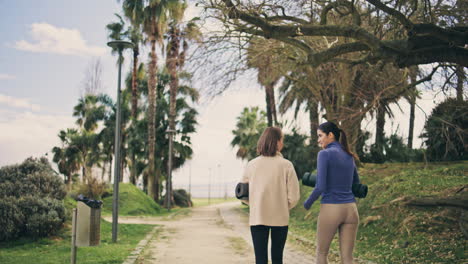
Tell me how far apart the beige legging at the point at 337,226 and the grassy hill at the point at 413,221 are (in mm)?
4176

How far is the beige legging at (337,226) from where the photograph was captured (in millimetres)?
4605

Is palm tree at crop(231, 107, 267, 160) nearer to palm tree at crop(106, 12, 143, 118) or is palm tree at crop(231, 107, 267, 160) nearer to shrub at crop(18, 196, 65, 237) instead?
palm tree at crop(106, 12, 143, 118)

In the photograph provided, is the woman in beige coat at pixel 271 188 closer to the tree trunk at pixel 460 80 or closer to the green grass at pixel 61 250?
the green grass at pixel 61 250

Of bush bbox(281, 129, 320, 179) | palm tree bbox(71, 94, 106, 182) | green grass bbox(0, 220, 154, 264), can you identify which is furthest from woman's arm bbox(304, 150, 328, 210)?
palm tree bbox(71, 94, 106, 182)

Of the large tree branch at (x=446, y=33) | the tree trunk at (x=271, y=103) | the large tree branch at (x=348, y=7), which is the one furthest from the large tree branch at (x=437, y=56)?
the tree trunk at (x=271, y=103)

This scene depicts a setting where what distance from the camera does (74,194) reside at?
24250 mm

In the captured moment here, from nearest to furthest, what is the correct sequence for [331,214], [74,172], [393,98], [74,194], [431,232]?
1. [331,214]
2. [431,232]
3. [393,98]
4. [74,194]
5. [74,172]

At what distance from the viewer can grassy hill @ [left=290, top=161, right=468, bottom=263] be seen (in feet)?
28.6

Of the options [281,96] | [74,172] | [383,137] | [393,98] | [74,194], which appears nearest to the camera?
[393,98]

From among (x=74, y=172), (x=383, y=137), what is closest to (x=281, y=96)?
(x=383, y=137)

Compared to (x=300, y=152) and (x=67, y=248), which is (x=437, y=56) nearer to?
(x=67, y=248)

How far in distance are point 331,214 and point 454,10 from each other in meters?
7.13

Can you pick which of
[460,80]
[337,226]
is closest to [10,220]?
[337,226]

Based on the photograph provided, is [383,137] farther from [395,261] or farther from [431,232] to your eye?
[395,261]
